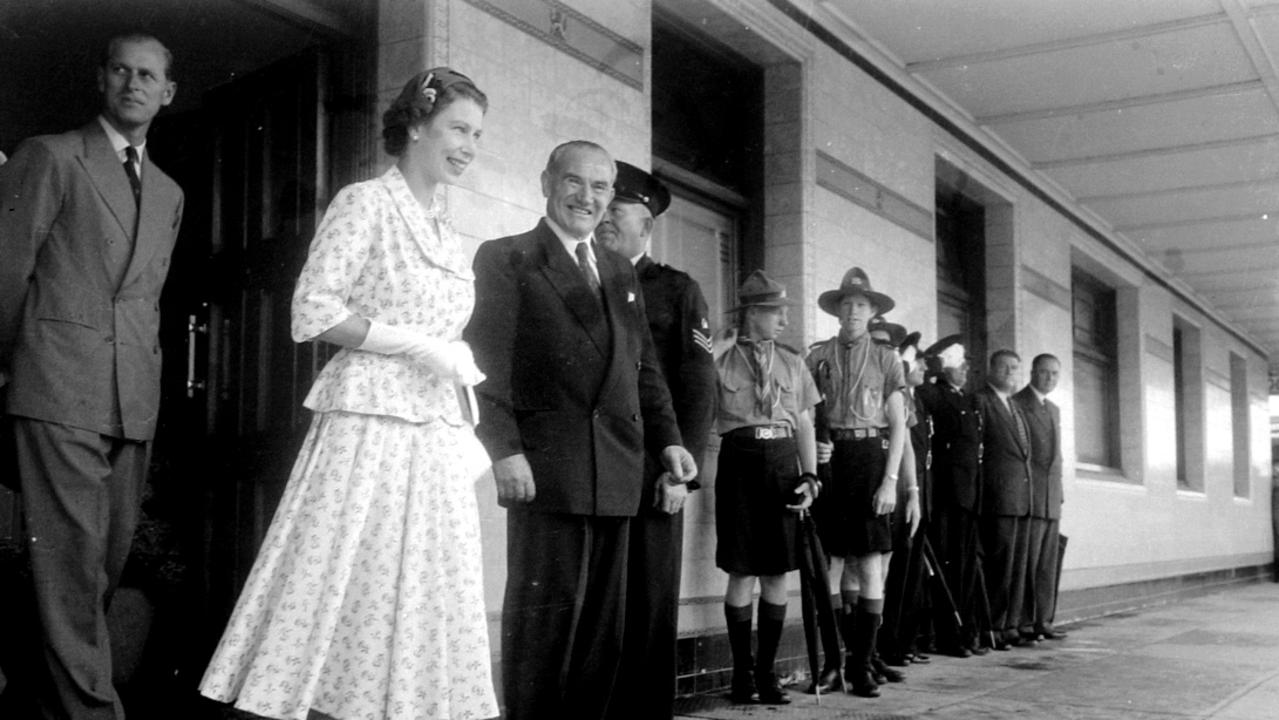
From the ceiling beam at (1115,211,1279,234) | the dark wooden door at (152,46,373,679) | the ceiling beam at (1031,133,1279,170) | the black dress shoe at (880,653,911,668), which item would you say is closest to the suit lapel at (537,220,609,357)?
the dark wooden door at (152,46,373,679)

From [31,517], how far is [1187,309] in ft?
53.0

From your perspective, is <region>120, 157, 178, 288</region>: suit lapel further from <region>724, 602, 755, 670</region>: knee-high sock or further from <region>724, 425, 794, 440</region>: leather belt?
<region>724, 602, 755, 670</region>: knee-high sock

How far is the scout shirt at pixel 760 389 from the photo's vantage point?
17.8 feet

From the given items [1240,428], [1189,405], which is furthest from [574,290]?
[1240,428]

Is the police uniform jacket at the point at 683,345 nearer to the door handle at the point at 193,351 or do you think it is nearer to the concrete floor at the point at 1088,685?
the concrete floor at the point at 1088,685

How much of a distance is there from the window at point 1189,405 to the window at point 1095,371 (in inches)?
136

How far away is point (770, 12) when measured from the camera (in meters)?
7.00

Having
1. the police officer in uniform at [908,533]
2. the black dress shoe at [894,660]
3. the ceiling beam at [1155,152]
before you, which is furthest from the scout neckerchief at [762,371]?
the ceiling beam at [1155,152]

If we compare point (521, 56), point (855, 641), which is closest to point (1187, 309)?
point (855, 641)

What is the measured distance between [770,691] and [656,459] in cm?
171

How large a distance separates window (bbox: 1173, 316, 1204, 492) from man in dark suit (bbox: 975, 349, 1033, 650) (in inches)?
409

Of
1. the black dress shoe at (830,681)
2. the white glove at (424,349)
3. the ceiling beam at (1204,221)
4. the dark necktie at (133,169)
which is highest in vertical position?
the ceiling beam at (1204,221)

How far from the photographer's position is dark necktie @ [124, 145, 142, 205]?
11.1 feet

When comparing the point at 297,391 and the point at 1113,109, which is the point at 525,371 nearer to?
the point at 297,391
